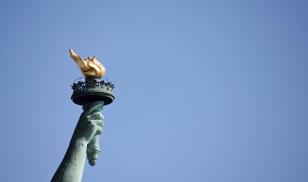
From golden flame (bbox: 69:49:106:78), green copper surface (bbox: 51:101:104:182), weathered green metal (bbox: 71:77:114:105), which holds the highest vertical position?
golden flame (bbox: 69:49:106:78)

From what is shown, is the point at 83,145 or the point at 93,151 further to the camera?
the point at 93,151

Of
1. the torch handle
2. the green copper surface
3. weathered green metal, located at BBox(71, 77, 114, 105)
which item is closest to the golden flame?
weathered green metal, located at BBox(71, 77, 114, 105)

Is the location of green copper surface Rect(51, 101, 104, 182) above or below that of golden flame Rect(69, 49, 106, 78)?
below

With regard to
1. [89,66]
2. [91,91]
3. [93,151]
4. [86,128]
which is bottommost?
[93,151]

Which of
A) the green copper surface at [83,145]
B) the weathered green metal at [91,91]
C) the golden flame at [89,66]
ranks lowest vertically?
the green copper surface at [83,145]

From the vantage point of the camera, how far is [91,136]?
67.2 feet

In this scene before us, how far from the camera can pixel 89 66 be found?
70.8 feet

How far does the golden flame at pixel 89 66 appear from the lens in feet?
70.7

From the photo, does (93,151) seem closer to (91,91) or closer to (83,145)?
(83,145)

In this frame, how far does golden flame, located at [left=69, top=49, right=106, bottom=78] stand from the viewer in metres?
21.5

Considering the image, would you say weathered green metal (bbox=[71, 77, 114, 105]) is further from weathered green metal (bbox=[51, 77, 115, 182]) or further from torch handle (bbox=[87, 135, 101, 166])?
torch handle (bbox=[87, 135, 101, 166])

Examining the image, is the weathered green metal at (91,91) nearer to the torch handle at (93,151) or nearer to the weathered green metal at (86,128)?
the weathered green metal at (86,128)

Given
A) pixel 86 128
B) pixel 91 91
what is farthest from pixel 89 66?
pixel 86 128

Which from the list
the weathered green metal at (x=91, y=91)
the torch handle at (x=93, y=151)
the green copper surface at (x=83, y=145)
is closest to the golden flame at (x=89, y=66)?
the weathered green metal at (x=91, y=91)
